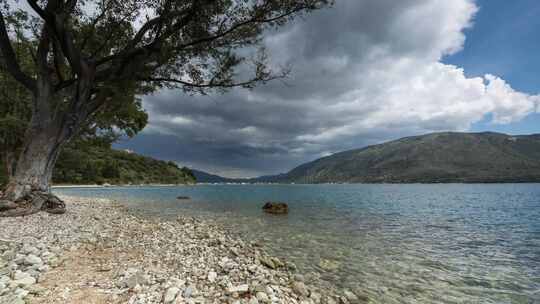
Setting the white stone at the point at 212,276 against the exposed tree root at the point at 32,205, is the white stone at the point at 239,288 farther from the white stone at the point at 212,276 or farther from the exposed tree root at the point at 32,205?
the exposed tree root at the point at 32,205

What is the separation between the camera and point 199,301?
19.7 feet

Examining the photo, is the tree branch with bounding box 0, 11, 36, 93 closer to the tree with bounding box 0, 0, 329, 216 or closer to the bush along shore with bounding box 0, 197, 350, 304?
the tree with bounding box 0, 0, 329, 216

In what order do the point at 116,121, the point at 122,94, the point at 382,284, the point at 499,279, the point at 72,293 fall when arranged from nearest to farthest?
the point at 72,293
the point at 382,284
the point at 499,279
the point at 122,94
the point at 116,121

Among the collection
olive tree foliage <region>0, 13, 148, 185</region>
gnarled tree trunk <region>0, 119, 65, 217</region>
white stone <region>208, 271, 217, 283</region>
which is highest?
olive tree foliage <region>0, 13, 148, 185</region>

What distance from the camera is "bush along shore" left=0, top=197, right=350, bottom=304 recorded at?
19.8ft

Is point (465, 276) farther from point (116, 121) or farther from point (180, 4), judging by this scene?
point (116, 121)


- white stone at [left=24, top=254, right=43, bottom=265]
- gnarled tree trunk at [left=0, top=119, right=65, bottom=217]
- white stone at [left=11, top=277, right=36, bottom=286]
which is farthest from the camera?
gnarled tree trunk at [left=0, top=119, right=65, bottom=217]

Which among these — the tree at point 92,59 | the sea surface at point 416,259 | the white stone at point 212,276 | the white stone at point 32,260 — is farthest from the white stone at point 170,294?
the tree at point 92,59

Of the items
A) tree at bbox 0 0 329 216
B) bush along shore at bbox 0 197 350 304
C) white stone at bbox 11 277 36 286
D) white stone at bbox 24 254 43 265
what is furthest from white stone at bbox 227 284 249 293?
tree at bbox 0 0 329 216

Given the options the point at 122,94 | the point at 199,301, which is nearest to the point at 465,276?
the point at 199,301

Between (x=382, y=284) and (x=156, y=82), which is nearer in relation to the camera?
(x=382, y=284)

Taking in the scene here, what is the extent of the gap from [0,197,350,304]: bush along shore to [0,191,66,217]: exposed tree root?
8.87ft

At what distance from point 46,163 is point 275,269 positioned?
1538 centimetres

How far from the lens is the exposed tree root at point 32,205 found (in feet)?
45.1
